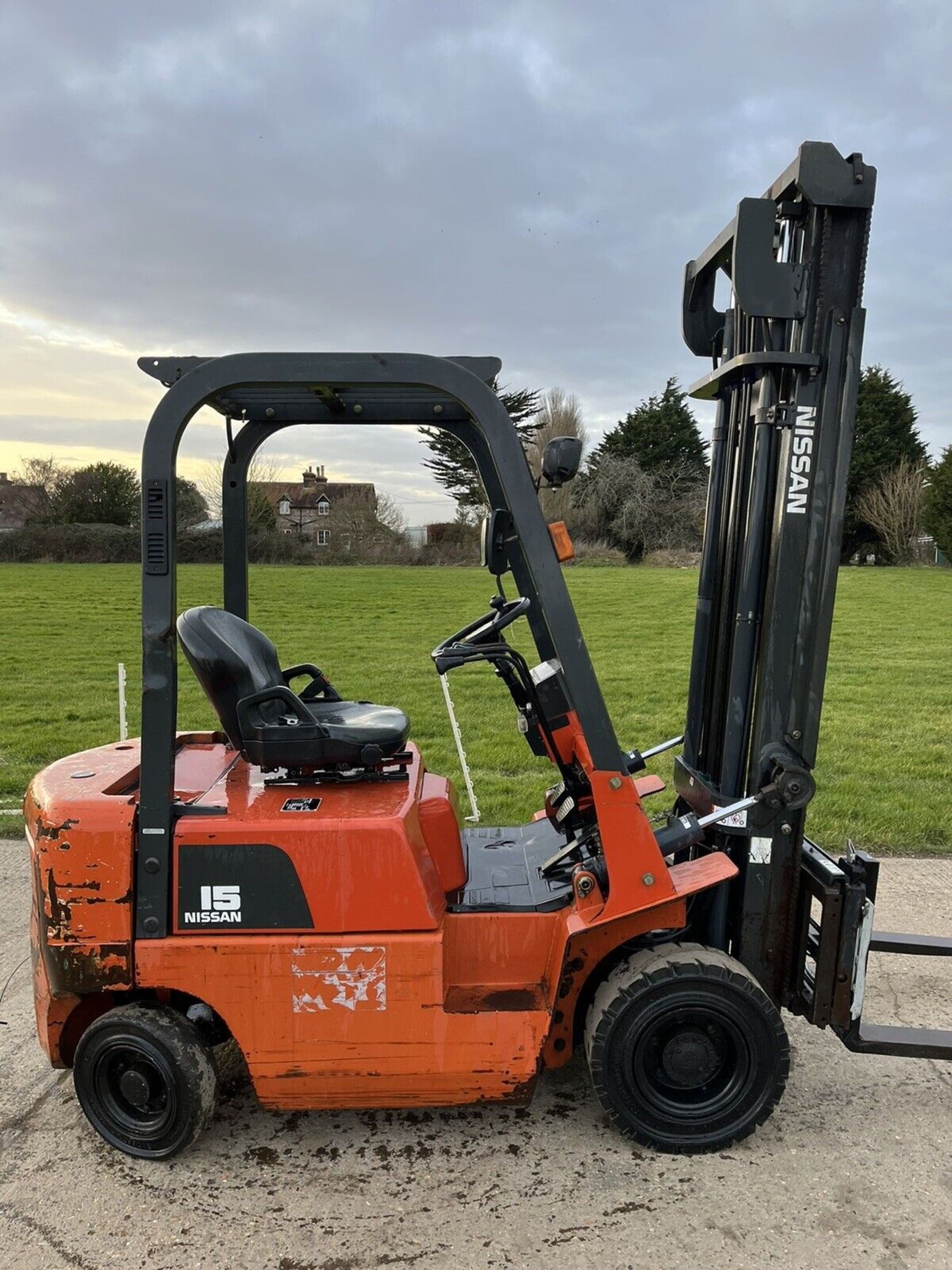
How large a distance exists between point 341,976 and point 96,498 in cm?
4452

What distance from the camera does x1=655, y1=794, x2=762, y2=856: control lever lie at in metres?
3.31

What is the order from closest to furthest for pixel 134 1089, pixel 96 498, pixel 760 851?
pixel 134 1089
pixel 760 851
pixel 96 498

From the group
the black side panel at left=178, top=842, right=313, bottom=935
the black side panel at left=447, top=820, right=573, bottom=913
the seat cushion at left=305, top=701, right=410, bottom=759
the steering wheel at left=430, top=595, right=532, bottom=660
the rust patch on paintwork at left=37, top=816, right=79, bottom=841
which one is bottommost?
the black side panel at left=447, top=820, right=573, bottom=913

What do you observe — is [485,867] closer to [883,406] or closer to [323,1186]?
[323,1186]

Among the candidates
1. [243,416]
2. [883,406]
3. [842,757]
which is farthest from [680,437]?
[243,416]

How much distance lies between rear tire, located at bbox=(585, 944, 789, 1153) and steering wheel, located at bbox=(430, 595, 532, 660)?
4.16ft

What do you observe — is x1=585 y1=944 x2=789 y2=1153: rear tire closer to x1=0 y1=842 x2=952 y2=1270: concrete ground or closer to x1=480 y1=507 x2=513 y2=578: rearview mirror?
x1=0 y1=842 x2=952 y2=1270: concrete ground

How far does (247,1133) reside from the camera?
132 inches

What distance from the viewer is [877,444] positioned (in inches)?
1742

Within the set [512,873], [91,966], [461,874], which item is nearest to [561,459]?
[461,874]

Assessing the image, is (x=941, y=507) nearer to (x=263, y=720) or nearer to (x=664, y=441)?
(x=664, y=441)

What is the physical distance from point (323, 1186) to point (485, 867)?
1.32m

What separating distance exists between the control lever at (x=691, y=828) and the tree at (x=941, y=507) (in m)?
41.2

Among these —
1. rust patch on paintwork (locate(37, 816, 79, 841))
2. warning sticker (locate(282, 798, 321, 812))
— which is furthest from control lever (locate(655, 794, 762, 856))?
rust patch on paintwork (locate(37, 816, 79, 841))
